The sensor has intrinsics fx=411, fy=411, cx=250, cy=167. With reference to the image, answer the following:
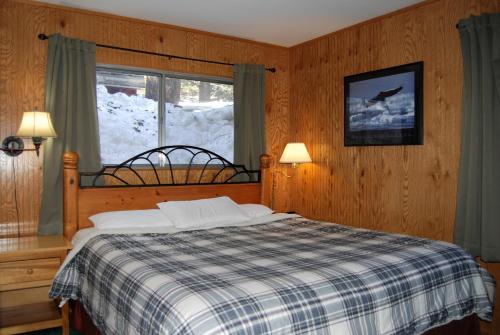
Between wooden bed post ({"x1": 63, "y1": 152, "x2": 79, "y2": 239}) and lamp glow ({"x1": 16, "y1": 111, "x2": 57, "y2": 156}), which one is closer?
lamp glow ({"x1": 16, "y1": 111, "x2": 57, "y2": 156})

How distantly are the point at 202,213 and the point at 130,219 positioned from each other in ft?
1.77

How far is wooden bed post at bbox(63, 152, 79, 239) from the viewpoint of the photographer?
306 cm

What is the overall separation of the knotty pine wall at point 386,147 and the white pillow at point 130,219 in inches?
68.4

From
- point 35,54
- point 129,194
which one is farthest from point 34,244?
point 35,54

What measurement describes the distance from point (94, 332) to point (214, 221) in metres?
1.14

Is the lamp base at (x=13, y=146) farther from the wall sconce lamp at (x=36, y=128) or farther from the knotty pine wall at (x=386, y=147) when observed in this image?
the knotty pine wall at (x=386, y=147)

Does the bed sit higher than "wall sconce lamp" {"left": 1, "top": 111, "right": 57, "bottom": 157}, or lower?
lower

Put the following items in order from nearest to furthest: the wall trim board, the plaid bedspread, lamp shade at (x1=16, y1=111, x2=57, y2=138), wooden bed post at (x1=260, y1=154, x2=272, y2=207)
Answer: the plaid bedspread
lamp shade at (x1=16, y1=111, x2=57, y2=138)
the wall trim board
wooden bed post at (x1=260, y1=154, x2=272, y2=207)

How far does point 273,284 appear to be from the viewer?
5.47 ft

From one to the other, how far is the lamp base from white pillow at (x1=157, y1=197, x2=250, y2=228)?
1120 mm

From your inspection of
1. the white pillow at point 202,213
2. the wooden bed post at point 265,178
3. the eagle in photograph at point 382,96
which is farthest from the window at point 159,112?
the eagle in photograph at point 382,96

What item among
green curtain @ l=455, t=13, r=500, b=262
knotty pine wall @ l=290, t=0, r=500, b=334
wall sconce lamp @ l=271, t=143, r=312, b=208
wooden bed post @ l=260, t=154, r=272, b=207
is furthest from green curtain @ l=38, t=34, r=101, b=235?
green curtain @ l=455, t=13, r=500, b=262

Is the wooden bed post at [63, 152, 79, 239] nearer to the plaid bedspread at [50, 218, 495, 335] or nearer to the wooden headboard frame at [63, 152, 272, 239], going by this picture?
the wooden headboard frame at [63, 152, 272, 239]

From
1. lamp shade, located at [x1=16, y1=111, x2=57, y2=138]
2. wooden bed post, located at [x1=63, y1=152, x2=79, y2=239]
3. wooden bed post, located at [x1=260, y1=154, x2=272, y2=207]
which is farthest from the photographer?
wooden bed post, located at [x1=260, y1=154, x2=272, y2=207]
